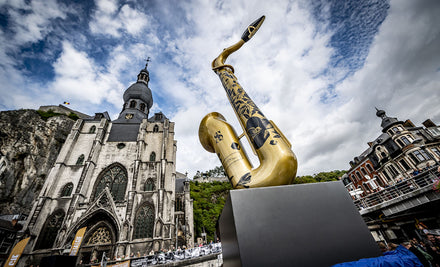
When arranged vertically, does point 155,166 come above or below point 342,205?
above

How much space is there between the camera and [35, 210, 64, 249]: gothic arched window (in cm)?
1303

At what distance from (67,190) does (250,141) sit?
2097 centimetres

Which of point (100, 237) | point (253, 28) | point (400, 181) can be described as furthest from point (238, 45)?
point (100, 237)

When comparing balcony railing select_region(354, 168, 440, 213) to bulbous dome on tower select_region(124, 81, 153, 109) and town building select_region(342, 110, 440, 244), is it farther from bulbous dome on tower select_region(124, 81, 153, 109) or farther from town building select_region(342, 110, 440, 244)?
bulbous dome on tower select_region(124, 81, 153, 109)

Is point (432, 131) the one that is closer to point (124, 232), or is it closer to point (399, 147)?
point (399, 147)

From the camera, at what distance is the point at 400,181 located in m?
9.84

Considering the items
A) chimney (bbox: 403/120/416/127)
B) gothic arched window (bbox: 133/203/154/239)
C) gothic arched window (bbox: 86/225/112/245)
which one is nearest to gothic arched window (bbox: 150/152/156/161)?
gothic arched window (bbox: 133/203/154/239)

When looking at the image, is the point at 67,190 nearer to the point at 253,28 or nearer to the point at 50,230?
the point at 50,230

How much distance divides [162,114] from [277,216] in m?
25.6

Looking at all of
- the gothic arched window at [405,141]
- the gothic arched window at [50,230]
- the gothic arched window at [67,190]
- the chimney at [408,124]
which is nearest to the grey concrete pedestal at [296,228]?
the gothic arched window at [50,230]

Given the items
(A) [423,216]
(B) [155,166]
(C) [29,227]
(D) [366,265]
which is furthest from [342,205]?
(C) [29,227]

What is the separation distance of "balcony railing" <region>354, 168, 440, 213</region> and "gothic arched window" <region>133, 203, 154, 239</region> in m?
16.7

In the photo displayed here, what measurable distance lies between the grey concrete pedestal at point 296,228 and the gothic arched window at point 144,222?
1634 cm

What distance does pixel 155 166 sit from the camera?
59.4 ft
